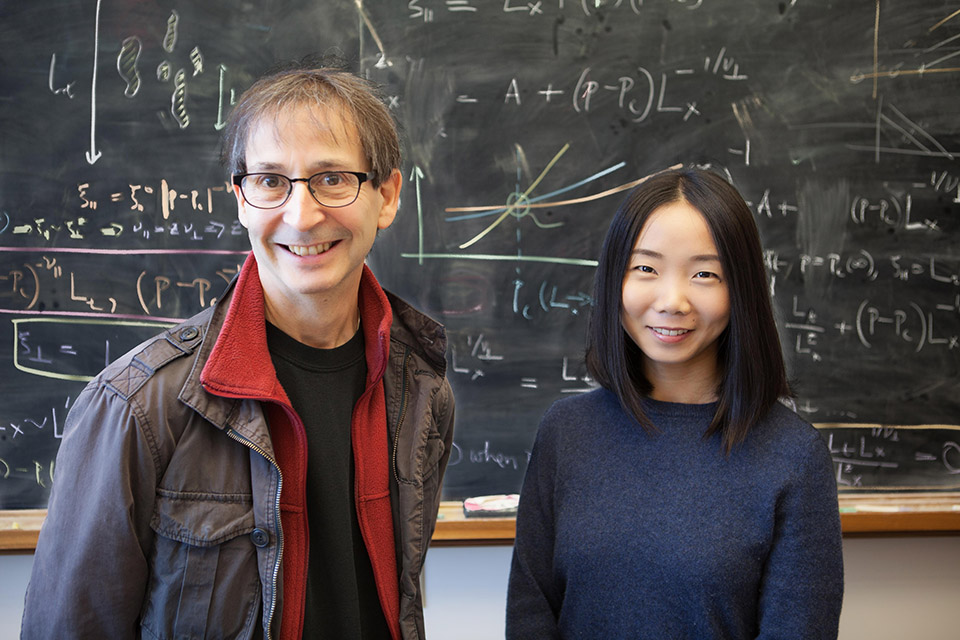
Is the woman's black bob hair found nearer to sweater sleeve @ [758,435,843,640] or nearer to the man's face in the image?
sweater sleeve @ [758,435,843,640]

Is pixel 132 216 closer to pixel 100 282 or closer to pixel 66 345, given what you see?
pixel 100 282

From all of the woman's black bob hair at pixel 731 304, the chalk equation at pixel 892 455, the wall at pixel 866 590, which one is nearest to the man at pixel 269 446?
the woman's black bob hair at pixel 731 304

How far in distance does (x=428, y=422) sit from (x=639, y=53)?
4.20 ft

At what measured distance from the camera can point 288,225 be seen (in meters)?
1.10

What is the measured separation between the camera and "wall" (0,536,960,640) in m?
2.12

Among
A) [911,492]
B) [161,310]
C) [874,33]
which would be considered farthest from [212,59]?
[911,492]

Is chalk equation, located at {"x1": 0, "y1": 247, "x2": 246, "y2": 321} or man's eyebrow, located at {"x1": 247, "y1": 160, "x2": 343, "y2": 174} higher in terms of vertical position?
man's eyebrow, located at {"x1": 247, "y1": 160, "x2": 343, "y2": 174}

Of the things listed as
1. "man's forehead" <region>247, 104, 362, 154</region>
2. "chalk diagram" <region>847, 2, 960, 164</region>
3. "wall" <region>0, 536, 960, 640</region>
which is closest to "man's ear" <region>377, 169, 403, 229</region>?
"man's forehead" <region>247, 104, 362, 154</region>

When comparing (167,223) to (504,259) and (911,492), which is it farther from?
(911,492)

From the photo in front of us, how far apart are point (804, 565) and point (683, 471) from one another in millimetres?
214

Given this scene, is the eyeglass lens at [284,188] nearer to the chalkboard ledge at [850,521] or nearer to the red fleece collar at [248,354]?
the red fleece collar at [248,354]

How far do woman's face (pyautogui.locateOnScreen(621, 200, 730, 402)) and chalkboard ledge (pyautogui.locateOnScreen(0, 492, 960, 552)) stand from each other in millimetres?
979

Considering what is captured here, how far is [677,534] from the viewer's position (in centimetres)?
112

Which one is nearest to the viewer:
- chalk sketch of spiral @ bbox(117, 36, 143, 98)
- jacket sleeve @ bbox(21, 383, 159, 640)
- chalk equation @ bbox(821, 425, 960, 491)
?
jacket sleeve @ bbox(21, 383, 159, 640)
